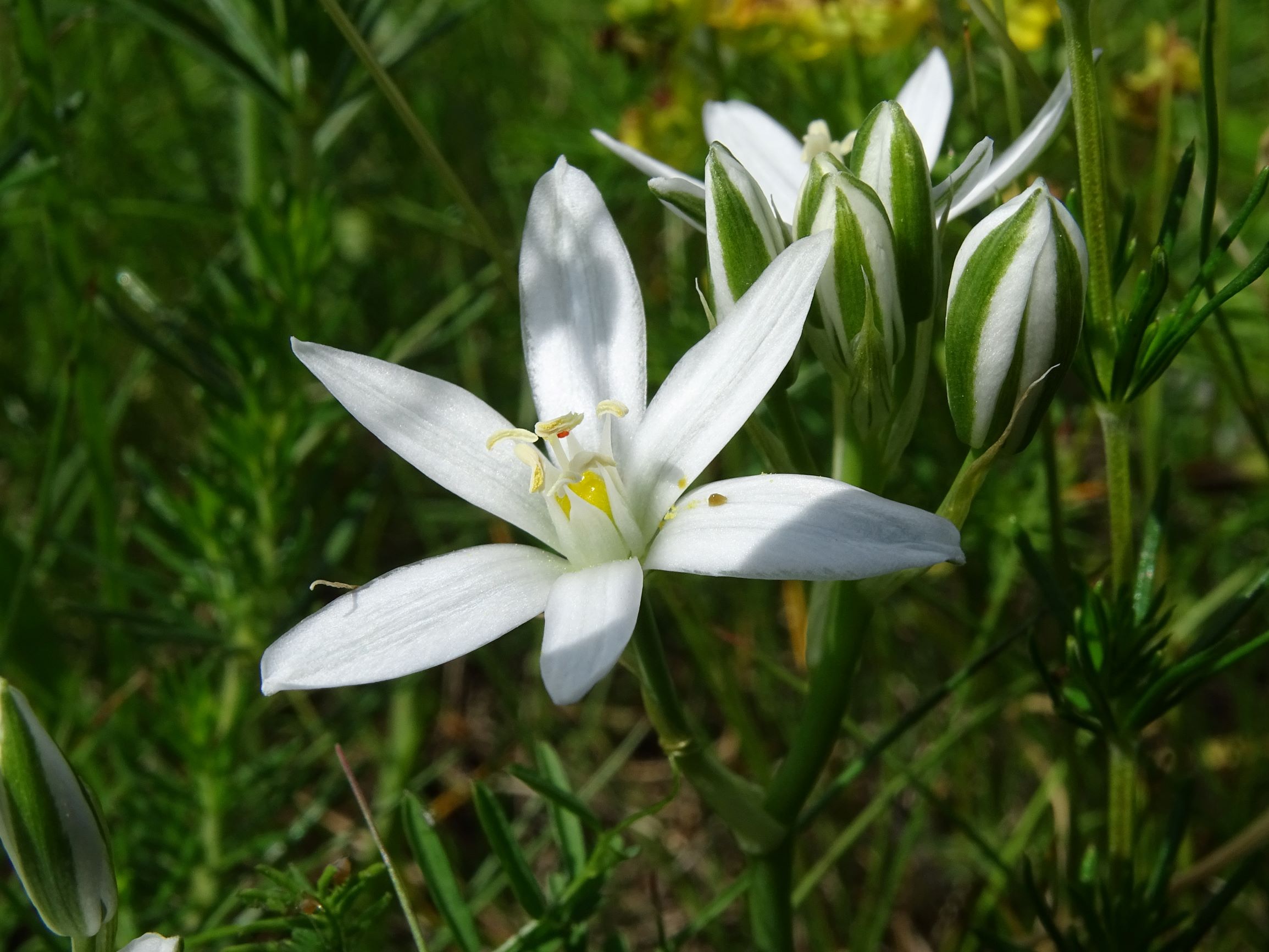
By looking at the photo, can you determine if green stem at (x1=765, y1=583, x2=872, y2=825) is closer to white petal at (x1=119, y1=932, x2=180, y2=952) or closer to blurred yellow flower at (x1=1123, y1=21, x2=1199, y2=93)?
white petal at (x1=119, y1=932, x2=180, y2=952)

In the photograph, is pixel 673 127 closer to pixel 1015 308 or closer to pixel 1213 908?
pixel 1015 308

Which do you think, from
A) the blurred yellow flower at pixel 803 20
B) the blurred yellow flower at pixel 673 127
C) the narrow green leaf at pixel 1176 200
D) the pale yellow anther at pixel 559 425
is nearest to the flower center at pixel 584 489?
the pale yellow anther at pixel 559 425

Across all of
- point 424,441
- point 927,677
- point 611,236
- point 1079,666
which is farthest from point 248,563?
point 927,677

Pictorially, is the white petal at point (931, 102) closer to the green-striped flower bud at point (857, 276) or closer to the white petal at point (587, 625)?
the green-striped flower bud at point (857, 276)

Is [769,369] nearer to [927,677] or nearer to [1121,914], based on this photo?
[1121,914]

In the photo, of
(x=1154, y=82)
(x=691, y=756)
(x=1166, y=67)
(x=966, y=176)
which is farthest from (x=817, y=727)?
(x=1154, y=82)

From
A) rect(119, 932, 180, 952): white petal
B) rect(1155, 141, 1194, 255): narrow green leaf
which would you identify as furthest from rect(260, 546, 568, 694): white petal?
rect(1155, 141, 1194, 255): narrow green leaf
